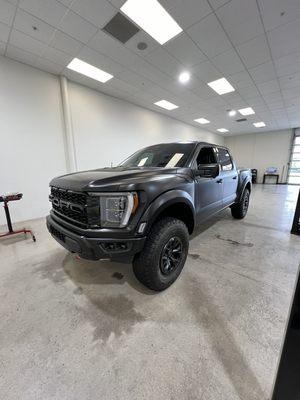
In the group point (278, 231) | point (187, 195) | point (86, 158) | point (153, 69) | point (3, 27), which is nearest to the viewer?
point (187, 195)

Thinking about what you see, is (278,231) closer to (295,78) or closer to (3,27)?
(295,78)

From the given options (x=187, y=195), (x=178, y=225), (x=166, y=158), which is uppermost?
(x=166, y=158)

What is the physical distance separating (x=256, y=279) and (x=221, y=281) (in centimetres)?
41

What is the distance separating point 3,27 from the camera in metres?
2.94

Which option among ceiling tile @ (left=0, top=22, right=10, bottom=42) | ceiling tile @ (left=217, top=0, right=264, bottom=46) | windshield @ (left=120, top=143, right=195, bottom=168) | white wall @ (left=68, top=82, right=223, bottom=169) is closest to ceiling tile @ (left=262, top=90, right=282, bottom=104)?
ceiling tile @ (left=217, top=0, right=264, bottom=46)

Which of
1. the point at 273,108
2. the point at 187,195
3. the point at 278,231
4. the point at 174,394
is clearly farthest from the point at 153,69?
the point at 273,108

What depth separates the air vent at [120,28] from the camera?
2.80m

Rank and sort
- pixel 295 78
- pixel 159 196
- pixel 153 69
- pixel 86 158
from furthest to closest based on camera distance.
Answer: pixel 86 158
pixel 295 78
pixel 153 69
pixel 159 196

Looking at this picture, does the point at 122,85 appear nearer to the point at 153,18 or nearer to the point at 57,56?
the point at 57,56

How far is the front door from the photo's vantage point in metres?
2.25

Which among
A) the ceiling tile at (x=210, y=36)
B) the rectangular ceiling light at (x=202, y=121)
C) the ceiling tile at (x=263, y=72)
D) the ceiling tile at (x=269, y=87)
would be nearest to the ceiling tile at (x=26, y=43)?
the ceiling tile at (x=210, y=36)

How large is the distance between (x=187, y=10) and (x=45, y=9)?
2.16 meters

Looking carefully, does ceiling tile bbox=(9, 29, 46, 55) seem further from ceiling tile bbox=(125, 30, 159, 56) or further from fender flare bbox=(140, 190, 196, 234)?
fender flare bbox=(140, 190, 196, 234)

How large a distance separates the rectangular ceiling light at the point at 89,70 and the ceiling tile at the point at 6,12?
1.26 metres
